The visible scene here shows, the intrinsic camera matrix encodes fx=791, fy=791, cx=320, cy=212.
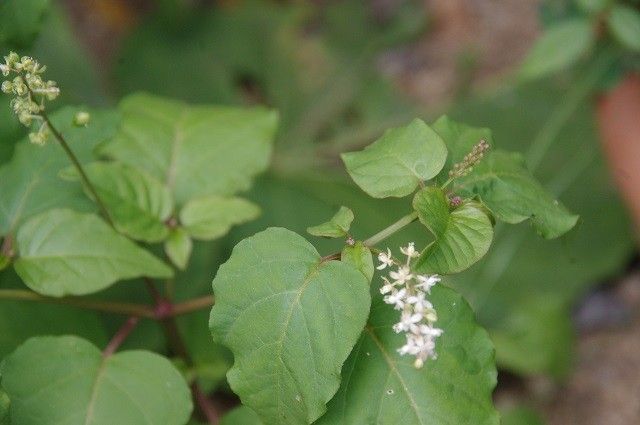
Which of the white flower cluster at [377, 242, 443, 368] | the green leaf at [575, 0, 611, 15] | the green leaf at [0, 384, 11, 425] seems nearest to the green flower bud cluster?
the white flower cluster at [377, 242, 443, 368]

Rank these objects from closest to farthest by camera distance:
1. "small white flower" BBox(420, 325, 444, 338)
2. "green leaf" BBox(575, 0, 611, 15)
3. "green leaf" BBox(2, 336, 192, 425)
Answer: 1. "small white flower" BBox(420, 325, 444, 338)
2. "green leaf" BBox(2, 336, 192, 425)
3. "green leaf" BBox(575, 0, 611, 15)

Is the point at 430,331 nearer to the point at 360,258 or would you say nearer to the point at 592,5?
the point at 360,258

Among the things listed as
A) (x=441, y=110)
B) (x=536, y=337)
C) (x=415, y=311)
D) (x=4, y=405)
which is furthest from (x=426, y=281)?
(x=441, y=110)

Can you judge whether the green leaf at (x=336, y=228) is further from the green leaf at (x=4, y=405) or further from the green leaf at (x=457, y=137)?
the green leaf at (x=4, y=405)

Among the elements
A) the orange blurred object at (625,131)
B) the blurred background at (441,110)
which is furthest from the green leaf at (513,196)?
the orange blurred object at (625,131)

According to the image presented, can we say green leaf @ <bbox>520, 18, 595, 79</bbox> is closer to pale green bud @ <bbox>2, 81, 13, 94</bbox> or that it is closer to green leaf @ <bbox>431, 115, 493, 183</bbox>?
green leaf @ <bbox>431, 115, 493, 183</bbox>

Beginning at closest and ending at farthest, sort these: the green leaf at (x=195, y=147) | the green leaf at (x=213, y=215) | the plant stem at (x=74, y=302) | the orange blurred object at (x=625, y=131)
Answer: the plant stem at (x=74, y=302)
the green leaf at (x=213, y=215)
the green leaf at (x=195, y=147)
the orange blurred object at (x=625, y=131)
